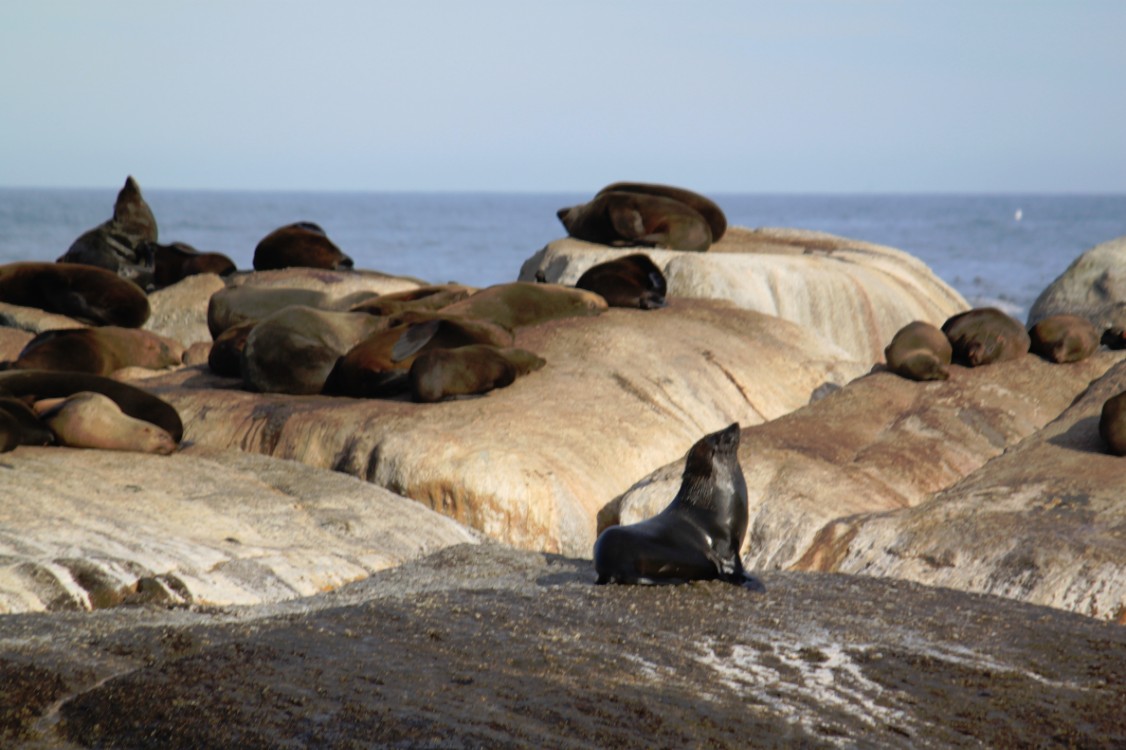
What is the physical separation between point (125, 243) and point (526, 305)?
6250 mm

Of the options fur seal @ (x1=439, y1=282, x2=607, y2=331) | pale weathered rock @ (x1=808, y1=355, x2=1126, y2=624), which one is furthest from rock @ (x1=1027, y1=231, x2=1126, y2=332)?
pale weathered rock @ (x1=808, y1=355, x2=1126, y2=624)

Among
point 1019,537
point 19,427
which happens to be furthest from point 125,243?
point 1019,537

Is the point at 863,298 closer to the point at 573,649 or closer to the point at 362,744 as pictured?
the point at 573,649

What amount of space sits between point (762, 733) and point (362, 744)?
114cm

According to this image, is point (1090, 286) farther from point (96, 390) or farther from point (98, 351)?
point (96, 390)

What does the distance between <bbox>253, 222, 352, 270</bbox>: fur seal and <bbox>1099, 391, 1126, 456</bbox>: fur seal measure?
817 centimetres

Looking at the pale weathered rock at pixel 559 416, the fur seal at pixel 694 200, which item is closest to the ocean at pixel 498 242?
the fur seal at pixel 694 200

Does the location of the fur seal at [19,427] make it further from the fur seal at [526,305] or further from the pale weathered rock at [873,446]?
the fur seal at [526,305]

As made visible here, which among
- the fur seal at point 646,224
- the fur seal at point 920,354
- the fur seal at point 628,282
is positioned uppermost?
the fur seal at point 646,224

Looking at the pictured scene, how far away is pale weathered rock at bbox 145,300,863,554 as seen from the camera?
7305 mm

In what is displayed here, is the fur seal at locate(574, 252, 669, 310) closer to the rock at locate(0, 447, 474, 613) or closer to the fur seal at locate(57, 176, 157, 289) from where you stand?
the rock at locate(0, 447, 474, 613)

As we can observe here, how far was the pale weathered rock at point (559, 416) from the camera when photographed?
730 cm

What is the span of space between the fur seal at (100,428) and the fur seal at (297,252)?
6384mm

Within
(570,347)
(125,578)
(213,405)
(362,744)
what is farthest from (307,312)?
(362,744)
